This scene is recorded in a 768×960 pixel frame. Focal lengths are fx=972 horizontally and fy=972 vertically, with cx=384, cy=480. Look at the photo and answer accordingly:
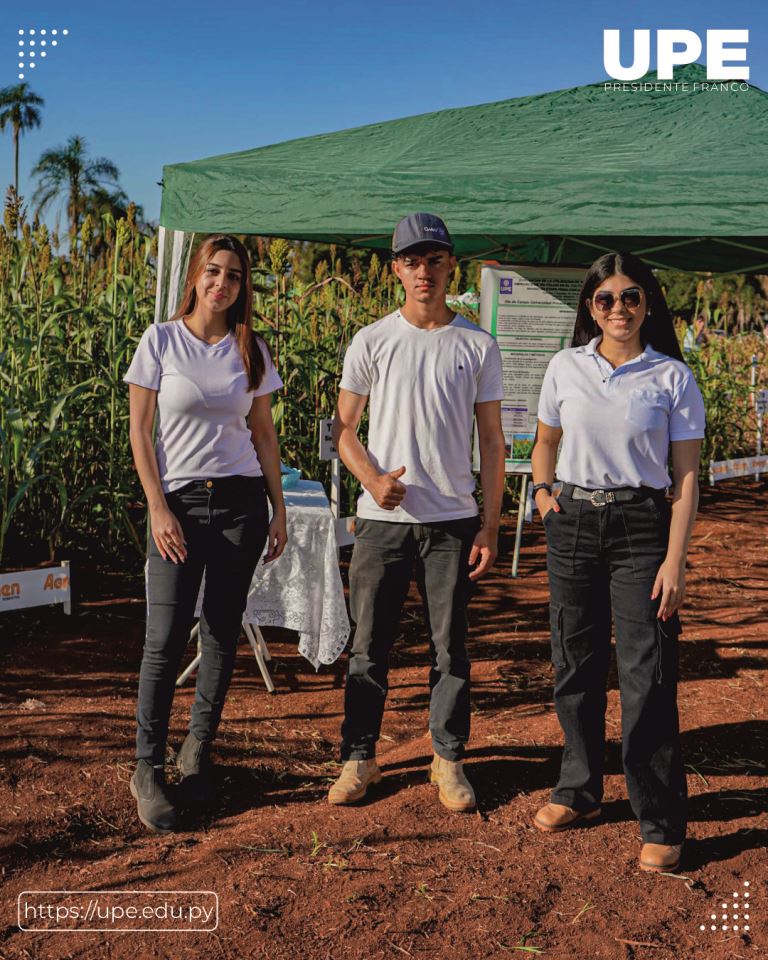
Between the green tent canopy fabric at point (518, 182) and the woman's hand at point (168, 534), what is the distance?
1457 millimetres

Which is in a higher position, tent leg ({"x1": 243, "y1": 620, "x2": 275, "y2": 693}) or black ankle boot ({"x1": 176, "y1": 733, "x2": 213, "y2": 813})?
tent leg ({"x1": 243, "y1": 620, "x2": 275, "y2": 693})

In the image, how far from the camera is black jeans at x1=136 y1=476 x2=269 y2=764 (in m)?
2.91

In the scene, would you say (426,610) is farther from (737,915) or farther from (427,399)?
(737,915)

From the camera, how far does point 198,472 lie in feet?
9.46

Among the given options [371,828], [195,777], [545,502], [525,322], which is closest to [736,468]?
[525,322]

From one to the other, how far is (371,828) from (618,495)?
1321mm

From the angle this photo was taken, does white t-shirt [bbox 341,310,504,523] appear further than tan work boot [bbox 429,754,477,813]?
No

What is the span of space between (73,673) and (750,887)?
9.67 ft

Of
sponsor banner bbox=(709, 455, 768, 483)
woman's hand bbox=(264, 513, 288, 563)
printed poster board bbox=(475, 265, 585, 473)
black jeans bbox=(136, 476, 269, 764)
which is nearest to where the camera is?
black jeans bbox=(136, 476, 269, 764)

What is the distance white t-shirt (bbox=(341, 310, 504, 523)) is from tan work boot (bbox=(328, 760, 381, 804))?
2.86 ft

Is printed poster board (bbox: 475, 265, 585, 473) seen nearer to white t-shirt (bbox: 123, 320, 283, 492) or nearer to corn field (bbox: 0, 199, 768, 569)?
corn field (bbox: 0, 199, 768, 569)

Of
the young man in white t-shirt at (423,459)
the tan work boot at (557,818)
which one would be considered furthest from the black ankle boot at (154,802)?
the tan work boot at (557,818)

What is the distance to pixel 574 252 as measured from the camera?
22.7ft

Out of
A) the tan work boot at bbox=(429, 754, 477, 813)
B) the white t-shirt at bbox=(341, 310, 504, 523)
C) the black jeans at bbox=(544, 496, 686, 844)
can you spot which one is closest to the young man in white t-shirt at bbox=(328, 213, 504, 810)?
the white t-shirt at bbox=(341, 310, 504, 523)
